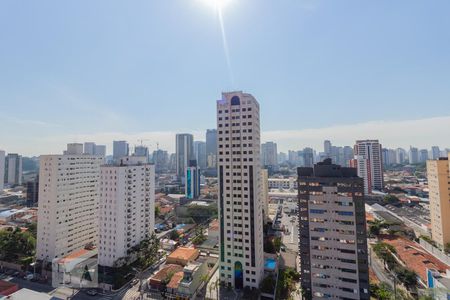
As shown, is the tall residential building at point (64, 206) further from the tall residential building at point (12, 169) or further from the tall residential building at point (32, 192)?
the tall residential building at point (12, 169)

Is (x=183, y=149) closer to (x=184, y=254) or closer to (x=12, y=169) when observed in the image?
(x=12, y=169)

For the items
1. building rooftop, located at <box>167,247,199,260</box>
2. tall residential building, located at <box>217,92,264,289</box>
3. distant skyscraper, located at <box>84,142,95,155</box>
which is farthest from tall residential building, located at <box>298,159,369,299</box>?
distant skyscraper, located at <box>84,142,95,155</box>

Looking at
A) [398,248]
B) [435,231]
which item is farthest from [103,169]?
[435,231]

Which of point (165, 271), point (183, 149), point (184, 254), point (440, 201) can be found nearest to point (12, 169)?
point (183, 149)

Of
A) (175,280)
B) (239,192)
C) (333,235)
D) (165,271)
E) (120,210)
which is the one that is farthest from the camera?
(120,210)

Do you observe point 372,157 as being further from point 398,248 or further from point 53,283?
point 53,283

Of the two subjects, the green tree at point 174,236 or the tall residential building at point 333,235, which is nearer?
the tall residential building at point 333,235

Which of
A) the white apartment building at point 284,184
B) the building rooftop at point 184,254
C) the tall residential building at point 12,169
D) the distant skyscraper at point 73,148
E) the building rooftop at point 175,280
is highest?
the distant skyscraper at point 73,148

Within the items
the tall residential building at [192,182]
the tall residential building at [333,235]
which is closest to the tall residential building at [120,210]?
the tall residential building at [333,235]
